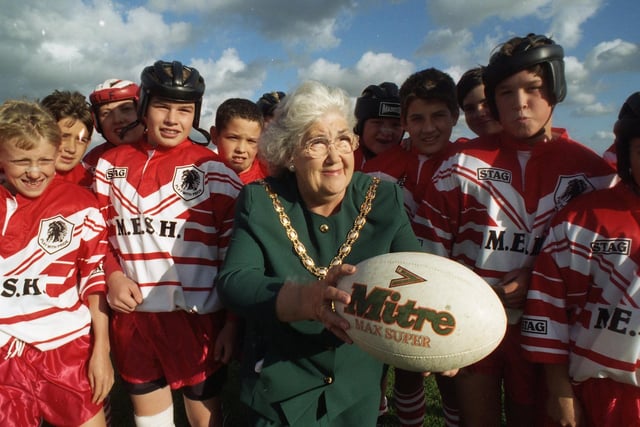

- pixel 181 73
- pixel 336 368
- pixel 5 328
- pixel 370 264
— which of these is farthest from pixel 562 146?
pixel 5 328

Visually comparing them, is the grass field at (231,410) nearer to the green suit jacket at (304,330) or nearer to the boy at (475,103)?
the green suit jacket at (304,330)

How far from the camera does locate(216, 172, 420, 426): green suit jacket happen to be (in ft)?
8.05

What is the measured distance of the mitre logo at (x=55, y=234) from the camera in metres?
3.06

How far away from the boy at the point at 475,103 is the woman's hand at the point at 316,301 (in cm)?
283

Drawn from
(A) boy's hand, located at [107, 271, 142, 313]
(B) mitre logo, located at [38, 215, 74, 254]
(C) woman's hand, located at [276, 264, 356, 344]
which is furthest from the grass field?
(C) woman's hand, located at [276, 264, 356, 344]

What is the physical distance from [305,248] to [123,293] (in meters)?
1.42

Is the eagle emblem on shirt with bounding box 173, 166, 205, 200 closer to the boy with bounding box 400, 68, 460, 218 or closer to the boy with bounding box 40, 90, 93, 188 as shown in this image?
the boy with bounding box 40, 90, 93, 188

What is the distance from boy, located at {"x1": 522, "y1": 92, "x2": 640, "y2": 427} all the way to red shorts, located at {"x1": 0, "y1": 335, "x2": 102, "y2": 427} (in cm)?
294

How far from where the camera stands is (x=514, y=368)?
3.06 metres

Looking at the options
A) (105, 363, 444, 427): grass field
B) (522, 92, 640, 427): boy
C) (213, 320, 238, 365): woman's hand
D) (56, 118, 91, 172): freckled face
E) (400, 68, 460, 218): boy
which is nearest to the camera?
(522, 92, 640, 427): boy

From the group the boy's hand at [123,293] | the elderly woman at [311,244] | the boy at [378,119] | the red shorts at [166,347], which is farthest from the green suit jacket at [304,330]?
the boy at [378,119]

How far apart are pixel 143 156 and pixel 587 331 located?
317 centimetres

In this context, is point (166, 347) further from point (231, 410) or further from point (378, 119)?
point (378, 119)

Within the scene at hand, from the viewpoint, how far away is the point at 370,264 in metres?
2.13
